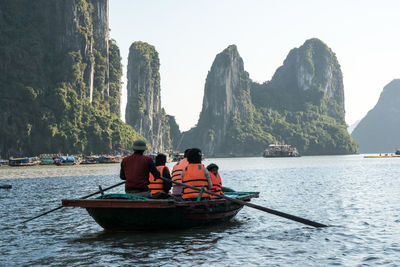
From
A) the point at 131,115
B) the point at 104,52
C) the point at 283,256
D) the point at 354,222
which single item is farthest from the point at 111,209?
the point at 131,115

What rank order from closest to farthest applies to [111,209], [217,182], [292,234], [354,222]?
[111,209] → [292,234] → [217,182] → [354,222]

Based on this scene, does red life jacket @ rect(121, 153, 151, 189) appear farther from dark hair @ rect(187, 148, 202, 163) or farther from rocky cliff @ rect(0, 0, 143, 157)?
rocky cliff @ rect(0, 0, 143, 157)

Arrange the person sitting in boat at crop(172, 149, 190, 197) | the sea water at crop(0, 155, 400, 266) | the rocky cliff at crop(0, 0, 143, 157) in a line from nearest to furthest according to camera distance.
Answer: the sea water at crop(0, 155, 400, 266)
the person sitting in boat at crop(172, 149, 190, 197)
the rocky cliff at crop(0, 0, 143, 157)

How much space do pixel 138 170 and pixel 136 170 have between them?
58 mm

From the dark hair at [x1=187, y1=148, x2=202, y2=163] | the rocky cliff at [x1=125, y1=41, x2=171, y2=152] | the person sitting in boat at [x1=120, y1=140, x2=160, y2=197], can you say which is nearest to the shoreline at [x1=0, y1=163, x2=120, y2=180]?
the person sitting in boat at [x1=120, y1=140, x2=160, y2=197]

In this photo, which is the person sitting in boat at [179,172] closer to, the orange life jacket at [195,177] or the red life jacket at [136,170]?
the orange life jacket at [195,177]

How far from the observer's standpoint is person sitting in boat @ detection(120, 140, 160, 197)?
11938 mm

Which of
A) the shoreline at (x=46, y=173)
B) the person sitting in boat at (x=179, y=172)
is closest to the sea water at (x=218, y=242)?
the person sitting in boat at (x=179, y=172)

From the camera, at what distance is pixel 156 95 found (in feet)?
647

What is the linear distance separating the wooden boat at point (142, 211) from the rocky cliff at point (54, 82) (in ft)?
298

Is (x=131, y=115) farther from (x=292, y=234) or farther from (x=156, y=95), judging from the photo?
(x=292, y=234)

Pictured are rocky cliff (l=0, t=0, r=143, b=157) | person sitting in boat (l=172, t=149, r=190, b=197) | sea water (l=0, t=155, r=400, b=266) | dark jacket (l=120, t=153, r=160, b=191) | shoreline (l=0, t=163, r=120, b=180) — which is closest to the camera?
sea water (l=0, t=155, r=400, b=266)

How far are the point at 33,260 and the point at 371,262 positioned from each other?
7508 millimetres

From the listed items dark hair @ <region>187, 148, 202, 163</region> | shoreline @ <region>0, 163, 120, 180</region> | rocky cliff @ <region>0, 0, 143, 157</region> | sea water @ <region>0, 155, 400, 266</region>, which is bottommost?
sea water @ <region>0, 155, 400, 266</region>
